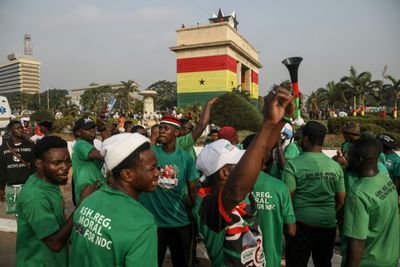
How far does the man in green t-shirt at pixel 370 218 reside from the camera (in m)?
2.35

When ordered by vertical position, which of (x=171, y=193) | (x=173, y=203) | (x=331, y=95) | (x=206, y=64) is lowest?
(x=173, y=203)

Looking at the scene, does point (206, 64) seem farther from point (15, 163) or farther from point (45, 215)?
point (45, 215)

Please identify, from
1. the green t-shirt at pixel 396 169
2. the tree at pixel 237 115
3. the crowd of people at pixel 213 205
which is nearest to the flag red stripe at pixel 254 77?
the tree at pixel 237 115

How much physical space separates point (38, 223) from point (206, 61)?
38.0m

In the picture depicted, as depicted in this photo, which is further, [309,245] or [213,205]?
[309,245]

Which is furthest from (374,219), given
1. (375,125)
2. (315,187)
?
(375,125)

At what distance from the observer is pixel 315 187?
3.32m

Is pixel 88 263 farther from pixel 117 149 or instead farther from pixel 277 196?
pixel 277 196

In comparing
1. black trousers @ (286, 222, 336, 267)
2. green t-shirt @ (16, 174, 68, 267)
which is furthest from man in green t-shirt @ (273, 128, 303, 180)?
green t-shirt @ (16, 174, 68, 267)

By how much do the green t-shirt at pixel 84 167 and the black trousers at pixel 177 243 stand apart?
1130mm

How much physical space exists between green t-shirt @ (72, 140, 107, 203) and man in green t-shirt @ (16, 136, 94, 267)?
177 cm

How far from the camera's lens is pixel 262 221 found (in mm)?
2408

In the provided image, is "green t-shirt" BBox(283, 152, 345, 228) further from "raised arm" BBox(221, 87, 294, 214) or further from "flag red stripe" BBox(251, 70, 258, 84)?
"flag red stripe" BBox(251, 70, 258, 84)

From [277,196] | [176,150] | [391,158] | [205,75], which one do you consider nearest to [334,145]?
[391,158]
